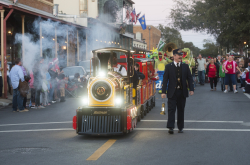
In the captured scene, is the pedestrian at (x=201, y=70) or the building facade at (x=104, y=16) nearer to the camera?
the pedestrian at (x=201, y=70)

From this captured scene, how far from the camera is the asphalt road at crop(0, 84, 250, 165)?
6.30m

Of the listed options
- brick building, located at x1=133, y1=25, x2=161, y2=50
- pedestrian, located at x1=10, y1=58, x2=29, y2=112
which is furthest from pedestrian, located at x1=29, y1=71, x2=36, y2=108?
brick building, located at x1=133, y1=25, x2=161, y2=50

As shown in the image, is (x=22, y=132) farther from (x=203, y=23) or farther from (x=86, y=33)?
(x=203, y=23)

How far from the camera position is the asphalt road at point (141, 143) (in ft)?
20.7

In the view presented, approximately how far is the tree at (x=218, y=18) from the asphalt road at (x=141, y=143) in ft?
78.5

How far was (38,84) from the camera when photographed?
583 inches

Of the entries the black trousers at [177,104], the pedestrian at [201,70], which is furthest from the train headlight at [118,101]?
the pedestrian at [201,70]

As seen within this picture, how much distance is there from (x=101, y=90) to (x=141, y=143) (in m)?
1.65

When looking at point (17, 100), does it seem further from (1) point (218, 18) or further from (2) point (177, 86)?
(1) point (218, 18)

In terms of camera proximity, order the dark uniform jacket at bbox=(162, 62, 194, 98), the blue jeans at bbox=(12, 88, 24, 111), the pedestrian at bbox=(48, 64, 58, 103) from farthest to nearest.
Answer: the pedestrian at bbox=(48, 64, 58, 103) → the blue jeans at bbox=(12, 88, 24, 111) → the dark uniform jacket at bbox=(162, 62, 194, 98)

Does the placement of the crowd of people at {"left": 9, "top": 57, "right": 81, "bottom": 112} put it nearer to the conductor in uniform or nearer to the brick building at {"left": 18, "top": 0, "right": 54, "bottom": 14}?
the conductor in uniform

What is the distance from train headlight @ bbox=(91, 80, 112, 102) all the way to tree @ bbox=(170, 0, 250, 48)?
26.8 meters

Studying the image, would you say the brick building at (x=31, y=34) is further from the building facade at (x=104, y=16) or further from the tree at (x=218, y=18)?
the tree at (x=218, y=18)

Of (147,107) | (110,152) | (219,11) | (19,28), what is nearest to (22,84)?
(147,107)
